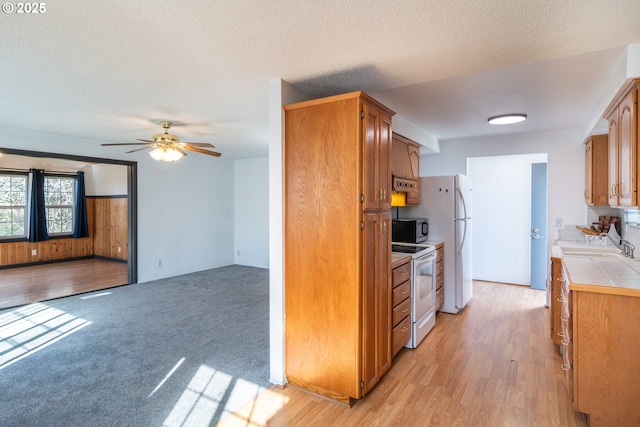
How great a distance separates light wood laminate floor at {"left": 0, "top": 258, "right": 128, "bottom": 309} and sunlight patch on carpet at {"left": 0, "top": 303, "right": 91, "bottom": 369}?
0.64 m

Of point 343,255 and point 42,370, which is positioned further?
point 42,370

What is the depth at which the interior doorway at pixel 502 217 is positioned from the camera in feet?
18.1

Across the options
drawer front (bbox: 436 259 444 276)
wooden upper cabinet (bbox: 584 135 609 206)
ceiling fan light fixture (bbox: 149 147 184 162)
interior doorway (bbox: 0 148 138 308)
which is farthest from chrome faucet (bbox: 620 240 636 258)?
interior doorway (bbox: 0 148 138 308)

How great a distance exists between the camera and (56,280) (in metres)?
6.02

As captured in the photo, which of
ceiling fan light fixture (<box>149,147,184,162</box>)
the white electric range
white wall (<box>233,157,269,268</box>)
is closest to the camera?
the white electric range

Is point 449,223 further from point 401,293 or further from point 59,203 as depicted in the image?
point 59,203

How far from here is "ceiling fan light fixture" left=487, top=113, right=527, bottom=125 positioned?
3752mm

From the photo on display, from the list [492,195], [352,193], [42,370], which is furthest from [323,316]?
[492,195]

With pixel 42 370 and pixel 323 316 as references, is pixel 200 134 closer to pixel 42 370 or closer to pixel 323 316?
pixel 42 370

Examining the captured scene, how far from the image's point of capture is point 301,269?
243 cm

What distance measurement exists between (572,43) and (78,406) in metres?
3.83

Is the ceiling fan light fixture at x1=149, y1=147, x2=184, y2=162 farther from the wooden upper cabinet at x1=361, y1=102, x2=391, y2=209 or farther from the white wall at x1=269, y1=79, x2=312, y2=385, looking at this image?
the wooden upper cabinet at x1=361, y1=102, x2=391, y2=209

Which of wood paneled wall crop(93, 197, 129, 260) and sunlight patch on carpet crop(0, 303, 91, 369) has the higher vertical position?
wood paneled wall crop(93, 197, 129, 260)

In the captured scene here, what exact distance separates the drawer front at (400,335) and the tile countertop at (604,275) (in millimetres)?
1292
